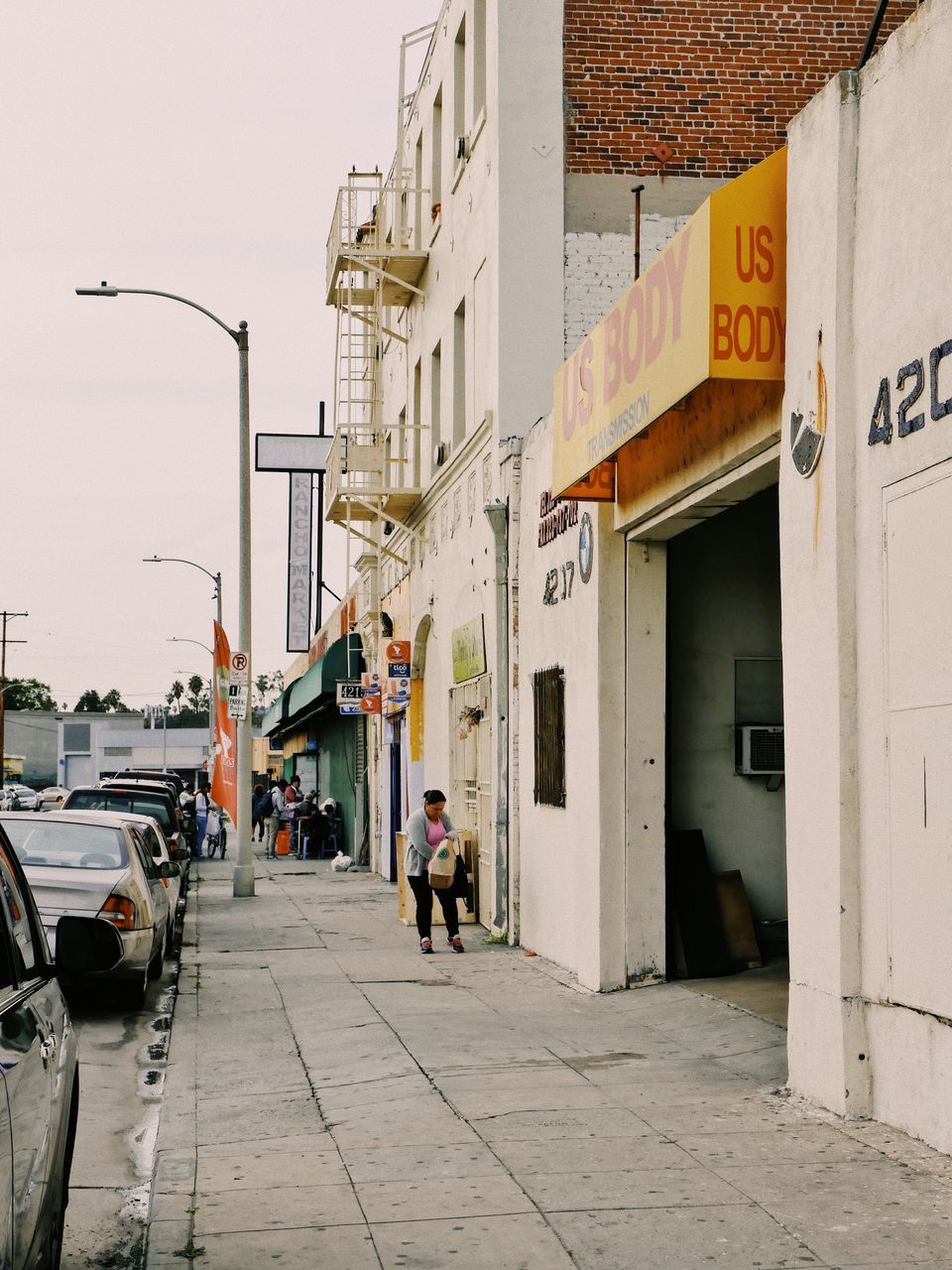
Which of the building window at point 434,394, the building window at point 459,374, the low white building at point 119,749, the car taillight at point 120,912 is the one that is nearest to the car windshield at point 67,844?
the car taillight at point 120,912

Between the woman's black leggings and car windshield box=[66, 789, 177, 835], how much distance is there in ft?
22.3

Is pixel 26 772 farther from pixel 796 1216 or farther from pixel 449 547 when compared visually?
pixel 796 1216

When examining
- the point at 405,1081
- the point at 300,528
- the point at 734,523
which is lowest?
the point at 405,1081

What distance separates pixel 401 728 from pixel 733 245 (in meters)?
17.1

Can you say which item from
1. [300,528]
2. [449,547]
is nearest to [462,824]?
[449,547]

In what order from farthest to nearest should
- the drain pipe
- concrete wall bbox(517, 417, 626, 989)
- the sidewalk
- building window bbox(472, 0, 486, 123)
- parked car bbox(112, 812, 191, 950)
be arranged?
building window bbox(472, 0, 486, 123), the drain pipe, parked car bbox(112, 812, 191, 950), concrete wall bbox(517, 417, 626, 989), the sidewalk

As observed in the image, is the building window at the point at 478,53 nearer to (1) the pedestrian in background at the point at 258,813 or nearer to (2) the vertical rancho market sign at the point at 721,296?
(2) the vertical rancho market sign at the point at 721,296

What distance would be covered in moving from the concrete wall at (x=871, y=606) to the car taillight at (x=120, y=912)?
228 inches

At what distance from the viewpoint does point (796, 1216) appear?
5.87 meters

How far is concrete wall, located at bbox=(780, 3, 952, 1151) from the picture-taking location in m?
7.00

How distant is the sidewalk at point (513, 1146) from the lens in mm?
5645

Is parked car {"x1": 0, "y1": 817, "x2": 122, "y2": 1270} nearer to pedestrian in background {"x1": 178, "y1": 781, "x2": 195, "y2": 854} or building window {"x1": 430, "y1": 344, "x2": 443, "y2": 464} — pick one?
building window {"x1": 430, "y1": 344, "x2": 443, "y2": 464}

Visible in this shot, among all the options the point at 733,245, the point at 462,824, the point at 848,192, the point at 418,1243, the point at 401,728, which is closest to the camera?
the point at 418,1243

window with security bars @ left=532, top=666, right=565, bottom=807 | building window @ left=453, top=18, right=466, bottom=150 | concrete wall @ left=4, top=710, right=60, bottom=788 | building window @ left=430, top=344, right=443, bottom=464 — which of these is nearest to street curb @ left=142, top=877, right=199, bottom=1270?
window with security bars @ left=532, top=666, right=565, bottom=807
